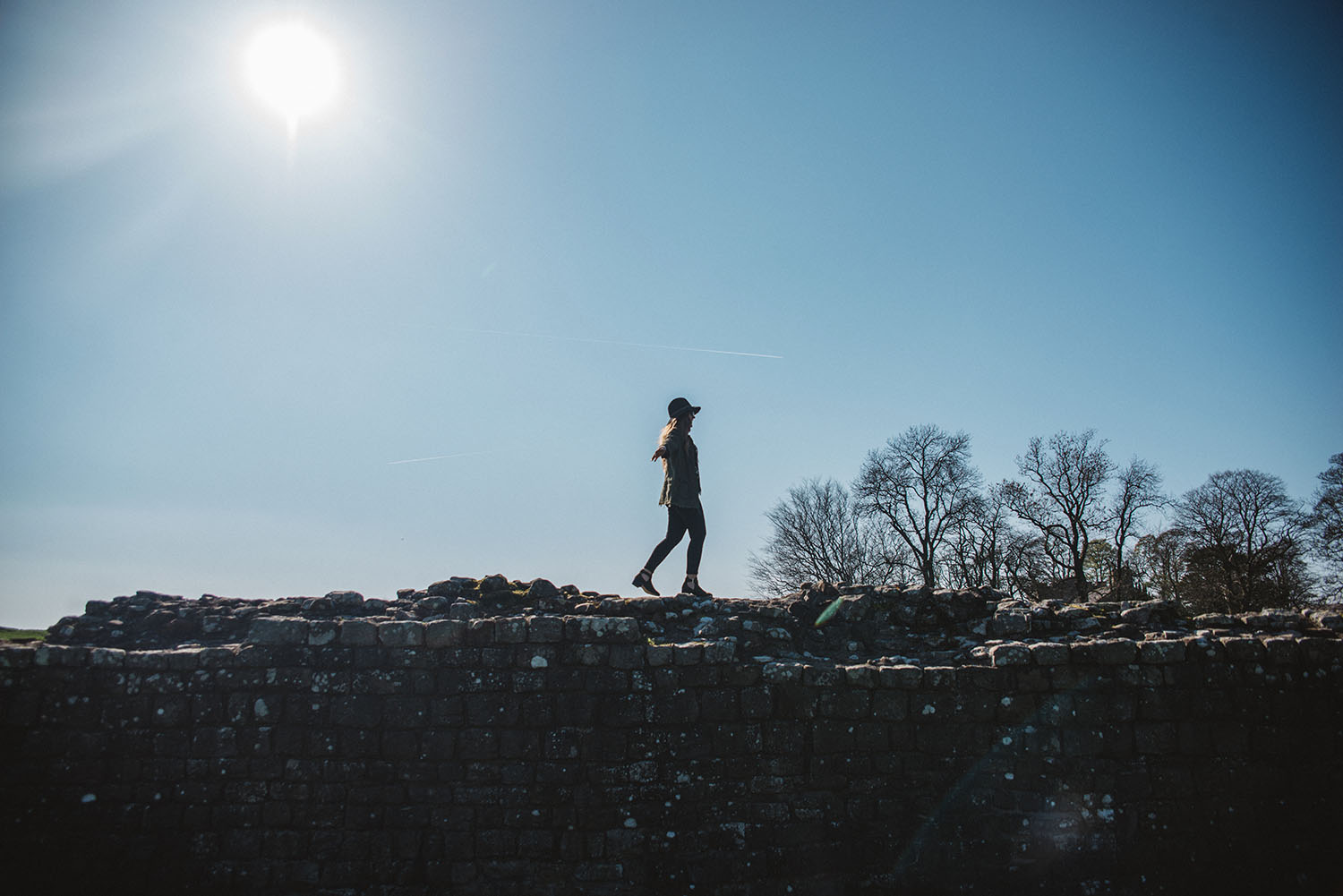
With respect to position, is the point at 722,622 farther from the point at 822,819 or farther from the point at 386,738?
the point at 386,738

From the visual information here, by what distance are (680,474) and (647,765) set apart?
304 centimetres

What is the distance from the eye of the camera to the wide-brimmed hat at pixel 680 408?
737 centimetres

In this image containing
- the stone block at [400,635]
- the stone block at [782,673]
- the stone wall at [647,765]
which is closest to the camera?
the stone wall at [647,765]

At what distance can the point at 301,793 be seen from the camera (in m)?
5.11

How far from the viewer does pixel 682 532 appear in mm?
7215

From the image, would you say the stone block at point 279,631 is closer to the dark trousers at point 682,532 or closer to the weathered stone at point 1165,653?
the dark trousers at point 682,532

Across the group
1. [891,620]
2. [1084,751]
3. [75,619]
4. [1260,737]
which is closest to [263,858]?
[75,619]

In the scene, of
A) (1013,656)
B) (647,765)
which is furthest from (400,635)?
(1013,656)

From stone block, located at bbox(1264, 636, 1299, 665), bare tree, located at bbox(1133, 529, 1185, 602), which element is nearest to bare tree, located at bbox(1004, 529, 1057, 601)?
bare tree, located at bbox(1133, 529, 1185, 602)

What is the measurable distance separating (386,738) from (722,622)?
2.90 meters

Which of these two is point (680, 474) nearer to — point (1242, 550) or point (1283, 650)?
point (1283, 650)

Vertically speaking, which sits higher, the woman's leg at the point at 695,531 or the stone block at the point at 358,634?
the woman's leg at the point at 695,531

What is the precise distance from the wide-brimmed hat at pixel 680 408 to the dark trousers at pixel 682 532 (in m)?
1.08

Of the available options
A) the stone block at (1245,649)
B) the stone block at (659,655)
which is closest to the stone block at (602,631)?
the stone block at (659,655)
